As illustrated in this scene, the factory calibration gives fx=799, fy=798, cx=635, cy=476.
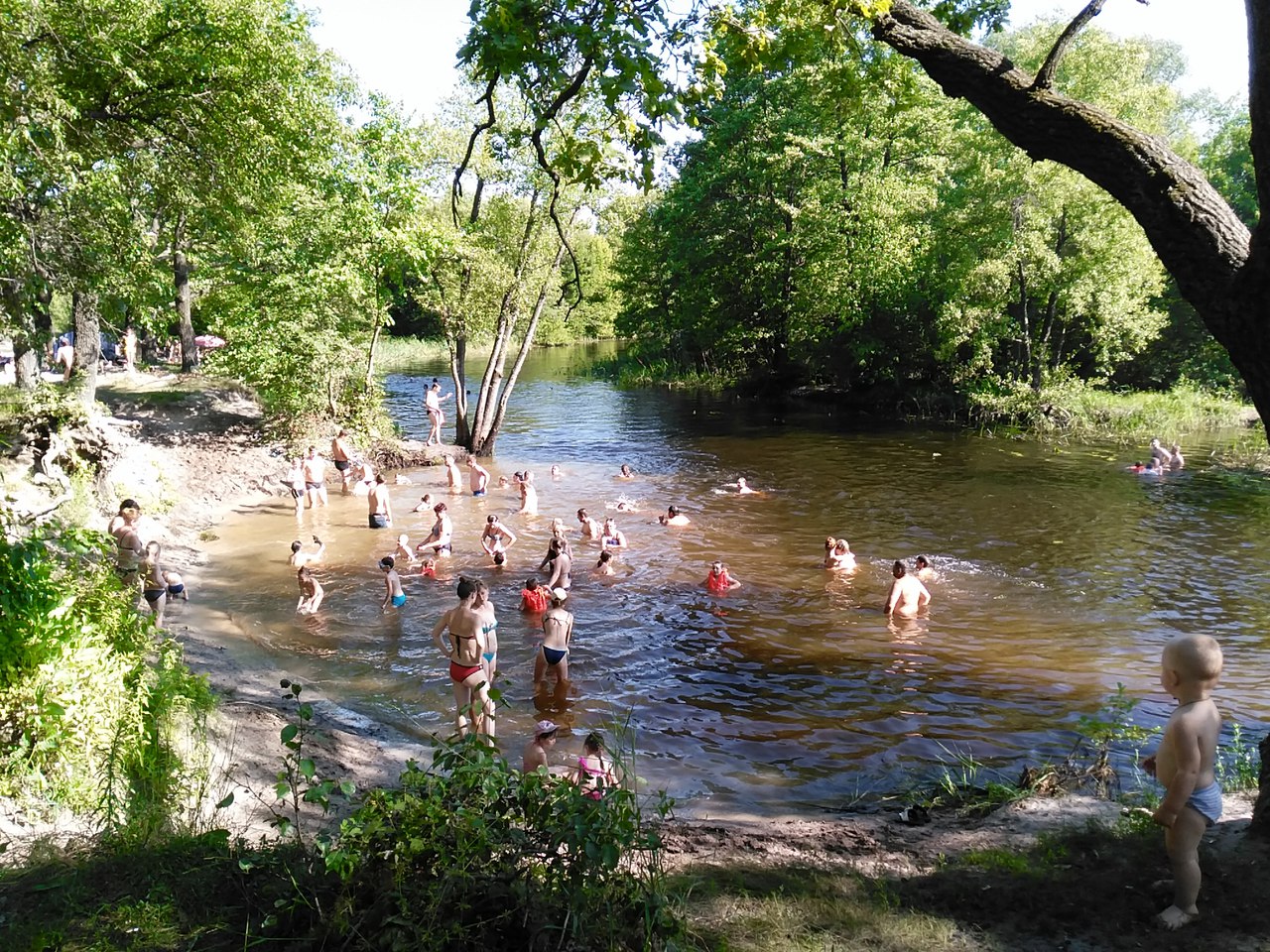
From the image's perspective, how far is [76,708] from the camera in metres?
5.39

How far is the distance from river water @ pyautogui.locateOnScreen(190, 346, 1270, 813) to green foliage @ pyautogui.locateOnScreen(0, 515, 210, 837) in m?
3.45

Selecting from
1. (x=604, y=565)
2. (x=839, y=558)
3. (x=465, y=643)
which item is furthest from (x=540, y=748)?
(x=839, y=558)

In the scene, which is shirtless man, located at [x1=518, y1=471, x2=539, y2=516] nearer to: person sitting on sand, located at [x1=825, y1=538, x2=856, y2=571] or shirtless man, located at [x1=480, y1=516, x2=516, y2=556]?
shirtless man, located at [x1=480, y1=516, x2=516, y2=556]

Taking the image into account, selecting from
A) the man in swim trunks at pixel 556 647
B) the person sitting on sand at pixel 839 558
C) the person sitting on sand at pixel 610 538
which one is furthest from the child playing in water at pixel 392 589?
the person sitting on sand at pixel 839 558

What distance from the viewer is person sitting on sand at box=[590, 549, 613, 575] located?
547 inches

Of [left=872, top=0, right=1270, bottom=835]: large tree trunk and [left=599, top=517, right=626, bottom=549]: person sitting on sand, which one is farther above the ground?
[left=872, top=0, right=1270, bottom=835]: large tree trunk

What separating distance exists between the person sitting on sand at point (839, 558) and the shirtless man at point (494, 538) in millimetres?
5921

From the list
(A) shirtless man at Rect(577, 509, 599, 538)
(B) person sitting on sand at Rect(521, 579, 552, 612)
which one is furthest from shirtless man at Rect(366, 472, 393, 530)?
(B) person sitting on sand at Rect(521, 579, 552, 612)

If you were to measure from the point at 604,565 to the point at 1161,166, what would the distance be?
11160 millimetres

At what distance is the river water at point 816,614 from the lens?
8758 millimetres

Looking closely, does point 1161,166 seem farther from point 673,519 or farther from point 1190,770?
point 673,519

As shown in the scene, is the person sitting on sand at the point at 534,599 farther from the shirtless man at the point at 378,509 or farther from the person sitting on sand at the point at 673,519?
the shirtless man at the point at 378,509

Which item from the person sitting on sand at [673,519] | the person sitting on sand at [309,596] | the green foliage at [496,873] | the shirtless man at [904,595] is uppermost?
the green foliage at [496,873]

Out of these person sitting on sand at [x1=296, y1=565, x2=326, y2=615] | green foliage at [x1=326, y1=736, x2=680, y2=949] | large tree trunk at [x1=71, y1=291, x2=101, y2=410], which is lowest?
person sitting on sand at [x1=296, y1=565, x2=326, y2=615]
